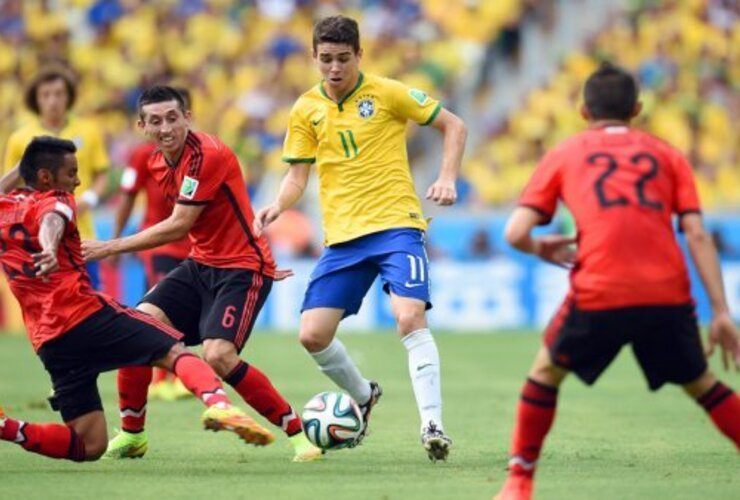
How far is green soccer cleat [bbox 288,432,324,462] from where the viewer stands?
8.84m

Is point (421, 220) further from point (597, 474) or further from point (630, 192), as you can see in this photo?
point (630, 192)

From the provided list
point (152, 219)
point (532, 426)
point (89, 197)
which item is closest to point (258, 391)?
point (532, 426)

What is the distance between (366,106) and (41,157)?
211 cm

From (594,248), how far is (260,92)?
18.3 m

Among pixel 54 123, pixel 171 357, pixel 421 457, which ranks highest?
pixel 54 123

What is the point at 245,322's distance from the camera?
8688 mm

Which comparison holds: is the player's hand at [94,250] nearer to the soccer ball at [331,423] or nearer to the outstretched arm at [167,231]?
the outstretched arm at [167,231]

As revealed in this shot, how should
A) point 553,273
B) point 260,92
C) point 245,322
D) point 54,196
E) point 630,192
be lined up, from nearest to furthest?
point 630,192 < point 54,196 < point 245,322 < point 553,273 < point 260,92

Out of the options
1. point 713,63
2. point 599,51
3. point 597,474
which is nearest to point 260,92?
point 599,51

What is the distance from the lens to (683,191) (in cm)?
657

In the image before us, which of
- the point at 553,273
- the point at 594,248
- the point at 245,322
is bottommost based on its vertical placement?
the point at 553,273

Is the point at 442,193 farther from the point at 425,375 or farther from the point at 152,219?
the point at 152,219

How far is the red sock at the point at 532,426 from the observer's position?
662cm

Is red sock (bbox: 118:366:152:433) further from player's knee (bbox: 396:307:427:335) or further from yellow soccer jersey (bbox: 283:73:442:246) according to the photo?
player's knee (bbox: 396:307:427:335)
